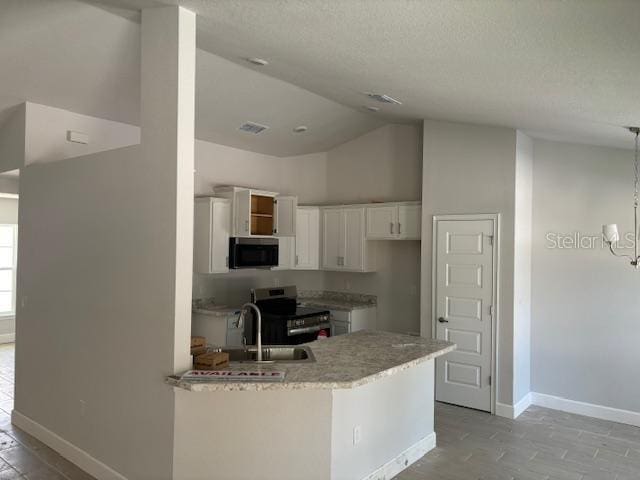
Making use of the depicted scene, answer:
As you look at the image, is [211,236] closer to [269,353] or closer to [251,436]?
[269,353]

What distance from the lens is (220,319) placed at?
5465 mm

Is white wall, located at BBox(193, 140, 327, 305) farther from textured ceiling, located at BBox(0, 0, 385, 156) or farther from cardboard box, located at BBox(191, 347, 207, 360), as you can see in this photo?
cardboard box, located at BBox(191, 347, 207, 360)

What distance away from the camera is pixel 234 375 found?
2.76m

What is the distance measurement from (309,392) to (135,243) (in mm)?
1509

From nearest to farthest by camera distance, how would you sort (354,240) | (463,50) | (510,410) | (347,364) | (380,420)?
(463,50) < (347,364) < (380,420) < (510,410) < (354,240)

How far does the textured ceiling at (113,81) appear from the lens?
3.27 metres

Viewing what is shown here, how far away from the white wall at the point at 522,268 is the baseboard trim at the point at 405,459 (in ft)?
4.46

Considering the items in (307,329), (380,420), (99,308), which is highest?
(99,308)

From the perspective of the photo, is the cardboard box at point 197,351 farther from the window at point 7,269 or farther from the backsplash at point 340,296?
the window at point 7,269

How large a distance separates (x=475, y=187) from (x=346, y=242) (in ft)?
6.21

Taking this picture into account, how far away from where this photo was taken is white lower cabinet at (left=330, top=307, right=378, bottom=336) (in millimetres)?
6078

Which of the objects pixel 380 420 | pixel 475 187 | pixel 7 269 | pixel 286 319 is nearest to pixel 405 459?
pixel 380 420

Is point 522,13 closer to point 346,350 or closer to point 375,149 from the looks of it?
point 346,350

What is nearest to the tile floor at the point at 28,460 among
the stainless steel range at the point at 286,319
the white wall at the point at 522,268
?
the stainless steel range at the point at 286,319
